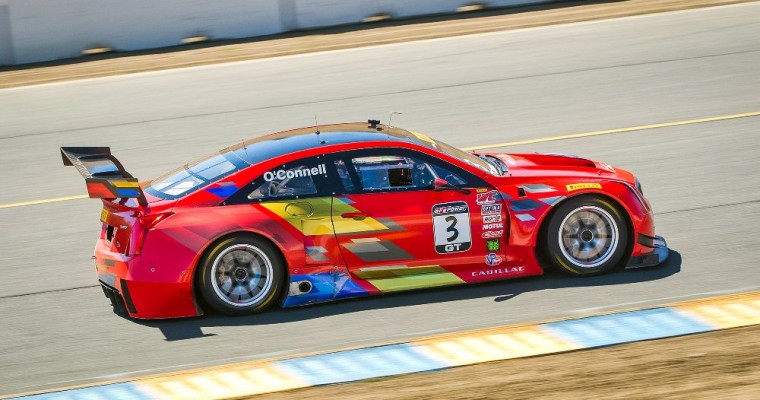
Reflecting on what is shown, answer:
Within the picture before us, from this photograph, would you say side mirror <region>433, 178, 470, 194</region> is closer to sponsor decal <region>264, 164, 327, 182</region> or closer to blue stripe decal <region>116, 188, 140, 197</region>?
sponsor decal <region>264, 164, 327, 182</region>

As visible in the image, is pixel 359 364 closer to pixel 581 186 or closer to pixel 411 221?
pixel 411 221

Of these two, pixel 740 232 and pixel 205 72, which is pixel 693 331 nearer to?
pixel 740 232

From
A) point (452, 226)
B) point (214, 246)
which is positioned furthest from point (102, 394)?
point (452, 226)

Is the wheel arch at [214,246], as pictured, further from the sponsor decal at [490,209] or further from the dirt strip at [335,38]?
the dirt strip at [335,38]

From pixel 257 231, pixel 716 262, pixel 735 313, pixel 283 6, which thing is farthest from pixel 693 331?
pixel 283 6

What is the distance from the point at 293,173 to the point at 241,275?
2.81 feet

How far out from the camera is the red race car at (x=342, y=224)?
7.93 m

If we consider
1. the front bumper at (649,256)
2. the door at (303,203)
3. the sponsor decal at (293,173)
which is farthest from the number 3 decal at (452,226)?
the front bumper at (649,256)

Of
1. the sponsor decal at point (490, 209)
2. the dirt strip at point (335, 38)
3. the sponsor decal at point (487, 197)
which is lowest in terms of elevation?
the sponsor decal at point (490, 209)

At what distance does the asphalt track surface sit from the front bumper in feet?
0.26

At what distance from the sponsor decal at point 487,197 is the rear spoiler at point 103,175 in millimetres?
2494

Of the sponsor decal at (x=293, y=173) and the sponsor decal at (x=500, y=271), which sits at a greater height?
the sponsor decal at (x=293, y=173)

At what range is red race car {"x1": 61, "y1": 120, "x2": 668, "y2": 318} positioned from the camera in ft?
26.0

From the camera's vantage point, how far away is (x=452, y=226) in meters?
8.25
